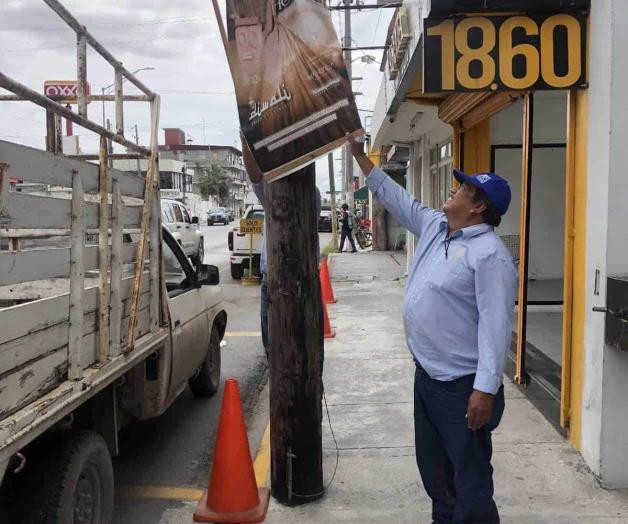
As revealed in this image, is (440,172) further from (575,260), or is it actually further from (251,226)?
(575,260)

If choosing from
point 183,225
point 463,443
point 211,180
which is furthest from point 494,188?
point 211,180

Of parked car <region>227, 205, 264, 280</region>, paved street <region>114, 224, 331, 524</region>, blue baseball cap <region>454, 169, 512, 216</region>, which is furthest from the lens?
parked car <region>227, 205, 264, 280</region>

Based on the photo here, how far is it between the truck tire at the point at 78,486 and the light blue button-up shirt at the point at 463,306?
5.30 feet

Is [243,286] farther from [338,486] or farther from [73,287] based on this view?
[73,287]

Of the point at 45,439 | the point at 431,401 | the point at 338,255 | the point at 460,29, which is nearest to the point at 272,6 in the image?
the point at 460,29

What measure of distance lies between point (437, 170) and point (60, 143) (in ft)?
33.1

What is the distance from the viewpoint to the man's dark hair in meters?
2.81

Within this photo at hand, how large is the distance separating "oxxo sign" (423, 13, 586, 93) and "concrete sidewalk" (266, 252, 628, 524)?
2.42 m

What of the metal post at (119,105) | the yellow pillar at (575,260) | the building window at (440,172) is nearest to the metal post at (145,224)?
the metal post at (119,105)

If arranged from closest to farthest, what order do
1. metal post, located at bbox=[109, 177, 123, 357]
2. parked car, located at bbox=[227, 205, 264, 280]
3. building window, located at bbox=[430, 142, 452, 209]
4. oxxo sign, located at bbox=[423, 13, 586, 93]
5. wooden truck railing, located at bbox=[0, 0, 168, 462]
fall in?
wooden truck railing, located at bbox=[0, 0, 168, 462] < metal post, located at bbox=[109, 177, 123, 357] < oxxo sign, located at bbox=[423, 13, 586, 93] < building window, located at bbox=[430, 142, 452, 209] < parked car, located at bbox=[227, 205, 264, 280]

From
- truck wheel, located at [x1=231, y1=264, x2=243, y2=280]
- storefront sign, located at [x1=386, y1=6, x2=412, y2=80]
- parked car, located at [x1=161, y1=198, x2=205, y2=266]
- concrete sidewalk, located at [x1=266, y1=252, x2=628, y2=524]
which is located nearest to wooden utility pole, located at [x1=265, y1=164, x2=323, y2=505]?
concrete sidewalk, located at [x1=266, y1=252, x2=628, y2=524]

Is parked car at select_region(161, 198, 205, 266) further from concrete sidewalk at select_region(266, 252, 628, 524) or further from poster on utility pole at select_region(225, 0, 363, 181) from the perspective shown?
poster on utility pole at select_region(225, 0, 363, 181)

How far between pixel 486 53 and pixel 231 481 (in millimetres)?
3066

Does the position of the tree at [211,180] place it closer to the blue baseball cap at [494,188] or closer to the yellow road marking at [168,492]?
the yellow road marking at [168,492]
